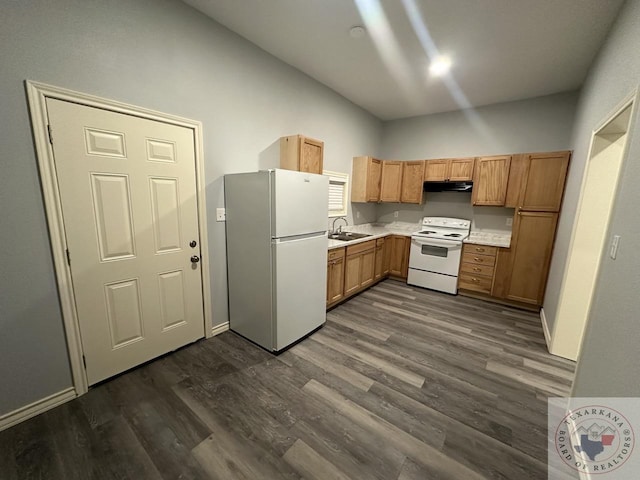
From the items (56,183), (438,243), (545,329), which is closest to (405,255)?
(438,243)

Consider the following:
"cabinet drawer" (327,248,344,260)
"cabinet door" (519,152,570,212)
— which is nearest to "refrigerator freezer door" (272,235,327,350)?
"cabinet drawer" (327,248,344,260)

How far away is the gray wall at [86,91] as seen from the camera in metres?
1.46

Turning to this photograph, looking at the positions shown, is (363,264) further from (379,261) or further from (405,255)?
(405,255)

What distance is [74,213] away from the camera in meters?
1.70

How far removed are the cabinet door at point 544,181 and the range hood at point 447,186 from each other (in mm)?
753

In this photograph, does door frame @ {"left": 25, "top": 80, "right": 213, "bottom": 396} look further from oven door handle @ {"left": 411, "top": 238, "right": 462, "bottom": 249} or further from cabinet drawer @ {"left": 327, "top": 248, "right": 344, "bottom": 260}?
oven door handle @ {"left": 411, "top": 238, "right": 462, "bottom": 249}

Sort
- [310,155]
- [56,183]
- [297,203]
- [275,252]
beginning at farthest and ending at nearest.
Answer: [310,155]
[297,203]
[275,252]
[56,183]

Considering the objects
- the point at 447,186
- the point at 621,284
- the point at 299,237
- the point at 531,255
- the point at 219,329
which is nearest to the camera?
the point at 621,284

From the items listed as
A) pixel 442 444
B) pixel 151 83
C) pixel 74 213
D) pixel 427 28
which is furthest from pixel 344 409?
pixel 427 28

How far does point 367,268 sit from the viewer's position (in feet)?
12.9

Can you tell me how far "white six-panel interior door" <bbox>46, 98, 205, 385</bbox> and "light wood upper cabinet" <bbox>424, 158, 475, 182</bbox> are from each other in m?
3.67

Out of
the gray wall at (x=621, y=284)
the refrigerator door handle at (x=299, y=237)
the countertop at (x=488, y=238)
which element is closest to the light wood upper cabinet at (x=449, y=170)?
the countertop at (x=488, y=238)

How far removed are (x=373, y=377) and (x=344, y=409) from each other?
436 mm

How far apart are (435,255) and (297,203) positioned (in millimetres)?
2779
